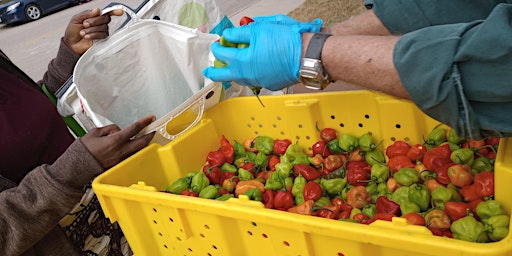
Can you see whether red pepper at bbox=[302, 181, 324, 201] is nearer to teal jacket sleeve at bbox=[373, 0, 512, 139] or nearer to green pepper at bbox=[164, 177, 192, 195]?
green pepper at bbox=[164, 177, 192, 195]

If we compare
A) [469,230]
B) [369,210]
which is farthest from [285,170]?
[469,230]

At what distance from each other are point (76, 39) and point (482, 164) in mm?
1725

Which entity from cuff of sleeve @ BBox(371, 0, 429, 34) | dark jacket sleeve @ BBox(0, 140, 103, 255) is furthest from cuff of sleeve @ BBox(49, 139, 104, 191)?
cuff of sleeve @ BBox(371, 0, 429, 34)

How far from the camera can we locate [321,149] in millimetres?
1771

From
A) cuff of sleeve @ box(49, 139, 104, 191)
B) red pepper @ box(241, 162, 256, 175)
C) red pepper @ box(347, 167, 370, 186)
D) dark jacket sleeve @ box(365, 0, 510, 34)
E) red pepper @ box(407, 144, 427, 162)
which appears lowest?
red pepper @ box(347, 167, 370, 186)

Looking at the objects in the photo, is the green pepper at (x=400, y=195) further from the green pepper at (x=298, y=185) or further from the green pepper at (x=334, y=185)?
the green pepper at (x=298, y=185)

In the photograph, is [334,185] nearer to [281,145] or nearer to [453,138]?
[281,145]

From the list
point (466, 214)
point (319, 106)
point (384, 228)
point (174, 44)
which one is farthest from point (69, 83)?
point (466, 214)

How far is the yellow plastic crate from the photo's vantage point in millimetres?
970

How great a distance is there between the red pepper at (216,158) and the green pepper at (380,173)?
60 cm

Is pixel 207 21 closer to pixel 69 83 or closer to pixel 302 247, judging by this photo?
pixel 69 83

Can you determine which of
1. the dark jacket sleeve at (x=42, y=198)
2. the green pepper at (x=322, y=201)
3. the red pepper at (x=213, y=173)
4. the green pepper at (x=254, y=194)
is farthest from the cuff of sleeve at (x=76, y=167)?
the green pepper at (x=322, y=201)

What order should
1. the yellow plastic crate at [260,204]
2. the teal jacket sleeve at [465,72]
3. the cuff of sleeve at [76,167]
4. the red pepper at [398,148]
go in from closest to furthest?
the teal jacket sleeve at [465,72], the yellow plastic crate at [260,204], the cuff of sleeve at [76,167], the red pepper at [398,148]

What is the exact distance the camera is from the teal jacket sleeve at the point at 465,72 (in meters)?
0.86
